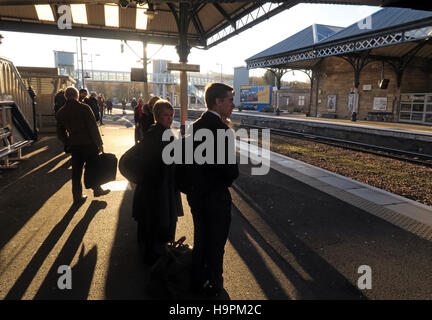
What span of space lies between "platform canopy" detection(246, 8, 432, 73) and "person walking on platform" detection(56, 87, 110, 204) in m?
18.1

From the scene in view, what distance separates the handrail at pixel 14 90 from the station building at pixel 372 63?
18.9 meters

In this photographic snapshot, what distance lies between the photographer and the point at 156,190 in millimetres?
3107

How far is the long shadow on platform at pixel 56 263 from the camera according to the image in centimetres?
280

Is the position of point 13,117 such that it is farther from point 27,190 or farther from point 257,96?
point 257,96

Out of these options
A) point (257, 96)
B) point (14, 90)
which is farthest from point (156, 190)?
point (257, 96)

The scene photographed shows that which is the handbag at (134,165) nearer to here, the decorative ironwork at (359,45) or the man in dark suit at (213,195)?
the man in dark suit at (213,195)

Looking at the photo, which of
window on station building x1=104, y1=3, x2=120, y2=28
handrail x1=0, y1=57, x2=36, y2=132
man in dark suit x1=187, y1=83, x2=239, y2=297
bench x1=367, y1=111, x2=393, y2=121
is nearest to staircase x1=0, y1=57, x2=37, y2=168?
handrail x1=0, y1=57, x2=36, y2=132

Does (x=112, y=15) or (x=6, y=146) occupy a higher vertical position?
(x=112, y=15)

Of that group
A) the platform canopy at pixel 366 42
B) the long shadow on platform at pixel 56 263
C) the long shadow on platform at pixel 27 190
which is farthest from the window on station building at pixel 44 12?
the platform canopy at pixel 366 42

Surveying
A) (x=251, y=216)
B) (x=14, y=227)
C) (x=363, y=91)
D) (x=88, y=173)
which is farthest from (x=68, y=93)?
(x=363, y=91)

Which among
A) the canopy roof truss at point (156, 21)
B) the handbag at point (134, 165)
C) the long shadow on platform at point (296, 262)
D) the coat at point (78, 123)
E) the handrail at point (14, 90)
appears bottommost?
the long shadow on platform at point (296, 262)

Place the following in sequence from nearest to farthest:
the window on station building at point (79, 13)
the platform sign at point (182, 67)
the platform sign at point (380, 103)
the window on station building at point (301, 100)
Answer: the platform sign at point (182, 67)
the window on station building at point (79, 13)
the platform sign at point (380, 103)
the window on station building at point (301, 100)

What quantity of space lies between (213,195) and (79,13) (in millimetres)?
12883

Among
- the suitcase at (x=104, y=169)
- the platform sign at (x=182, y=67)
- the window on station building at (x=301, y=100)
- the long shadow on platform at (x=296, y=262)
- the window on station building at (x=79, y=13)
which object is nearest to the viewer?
the long shadow on platform at (x=296, y=262)
